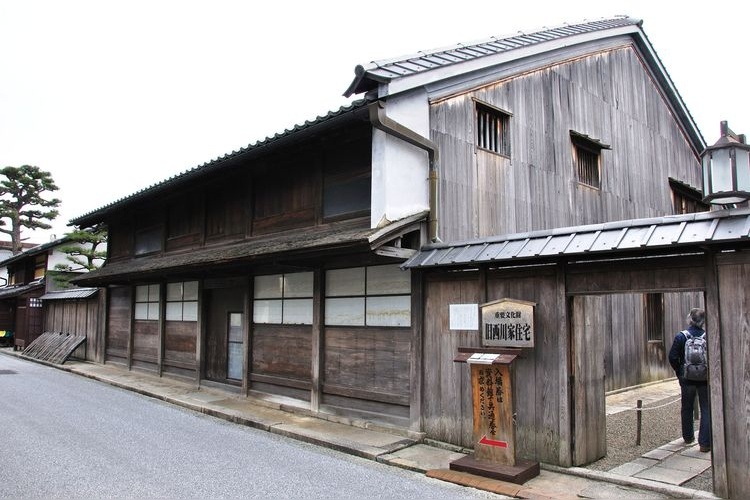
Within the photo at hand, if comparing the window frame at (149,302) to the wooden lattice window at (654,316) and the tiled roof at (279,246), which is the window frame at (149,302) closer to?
the tiled roof at (279,246)

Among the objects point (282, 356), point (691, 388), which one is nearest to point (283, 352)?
point (282, 356)

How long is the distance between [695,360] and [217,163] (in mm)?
9570

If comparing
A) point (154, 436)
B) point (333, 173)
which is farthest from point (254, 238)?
point (154, 436)

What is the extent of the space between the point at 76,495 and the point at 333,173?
21.5ft

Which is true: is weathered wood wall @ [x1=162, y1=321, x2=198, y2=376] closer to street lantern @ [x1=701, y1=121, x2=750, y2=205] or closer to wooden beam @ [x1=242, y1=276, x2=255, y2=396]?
wooden beam @ [x1=242, y1=276, x2=255, y2=396]

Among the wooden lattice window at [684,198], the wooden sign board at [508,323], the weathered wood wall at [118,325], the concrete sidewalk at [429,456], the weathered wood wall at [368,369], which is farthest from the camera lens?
the weathered wood wall at [118,325]

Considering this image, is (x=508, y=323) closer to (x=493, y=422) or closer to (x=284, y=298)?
(x=493, y=422)

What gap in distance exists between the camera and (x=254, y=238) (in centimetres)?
1212

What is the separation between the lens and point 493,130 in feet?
35.9

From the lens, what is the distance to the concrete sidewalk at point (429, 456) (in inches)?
235

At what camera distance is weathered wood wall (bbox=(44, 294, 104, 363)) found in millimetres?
19758

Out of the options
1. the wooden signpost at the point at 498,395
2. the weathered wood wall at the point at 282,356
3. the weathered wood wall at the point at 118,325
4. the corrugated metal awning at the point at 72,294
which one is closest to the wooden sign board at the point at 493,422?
the wooden signpost at the point at 498,395

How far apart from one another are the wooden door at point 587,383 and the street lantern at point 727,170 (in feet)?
6.76

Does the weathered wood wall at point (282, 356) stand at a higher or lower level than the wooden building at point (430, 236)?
lower
